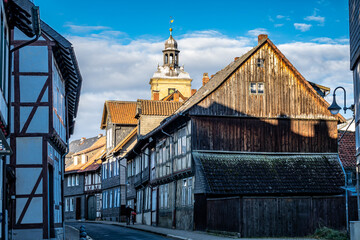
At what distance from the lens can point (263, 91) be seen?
33.8 metres

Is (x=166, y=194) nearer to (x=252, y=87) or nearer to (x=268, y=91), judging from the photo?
(x=252, y=87)

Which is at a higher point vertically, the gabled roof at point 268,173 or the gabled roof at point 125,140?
the gabled roof at point 125,140

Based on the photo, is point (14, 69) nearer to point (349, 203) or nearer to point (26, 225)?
point (26, 225)

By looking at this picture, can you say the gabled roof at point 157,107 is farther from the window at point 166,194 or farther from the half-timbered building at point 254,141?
the half-timbered building at point 254,141

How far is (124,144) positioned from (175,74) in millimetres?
42220

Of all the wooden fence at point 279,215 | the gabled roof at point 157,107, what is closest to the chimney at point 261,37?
the wooden fence at point 279,215

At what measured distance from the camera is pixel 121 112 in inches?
2371

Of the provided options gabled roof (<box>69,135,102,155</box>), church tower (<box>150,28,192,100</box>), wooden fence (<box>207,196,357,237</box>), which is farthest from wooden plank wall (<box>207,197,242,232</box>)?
church tower (<box>150,28,192,100</box>)

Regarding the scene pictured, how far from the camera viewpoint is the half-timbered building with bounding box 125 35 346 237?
100ft

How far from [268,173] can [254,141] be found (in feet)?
8.63

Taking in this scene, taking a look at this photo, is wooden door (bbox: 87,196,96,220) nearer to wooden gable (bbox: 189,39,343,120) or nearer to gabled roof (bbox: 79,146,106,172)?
gabled roof (bbox: 79,146,106,172)

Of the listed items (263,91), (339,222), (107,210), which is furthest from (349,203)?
(107,210)

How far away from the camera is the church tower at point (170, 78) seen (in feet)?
323

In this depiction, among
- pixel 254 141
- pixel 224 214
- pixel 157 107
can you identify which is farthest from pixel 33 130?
pixel 157 107
